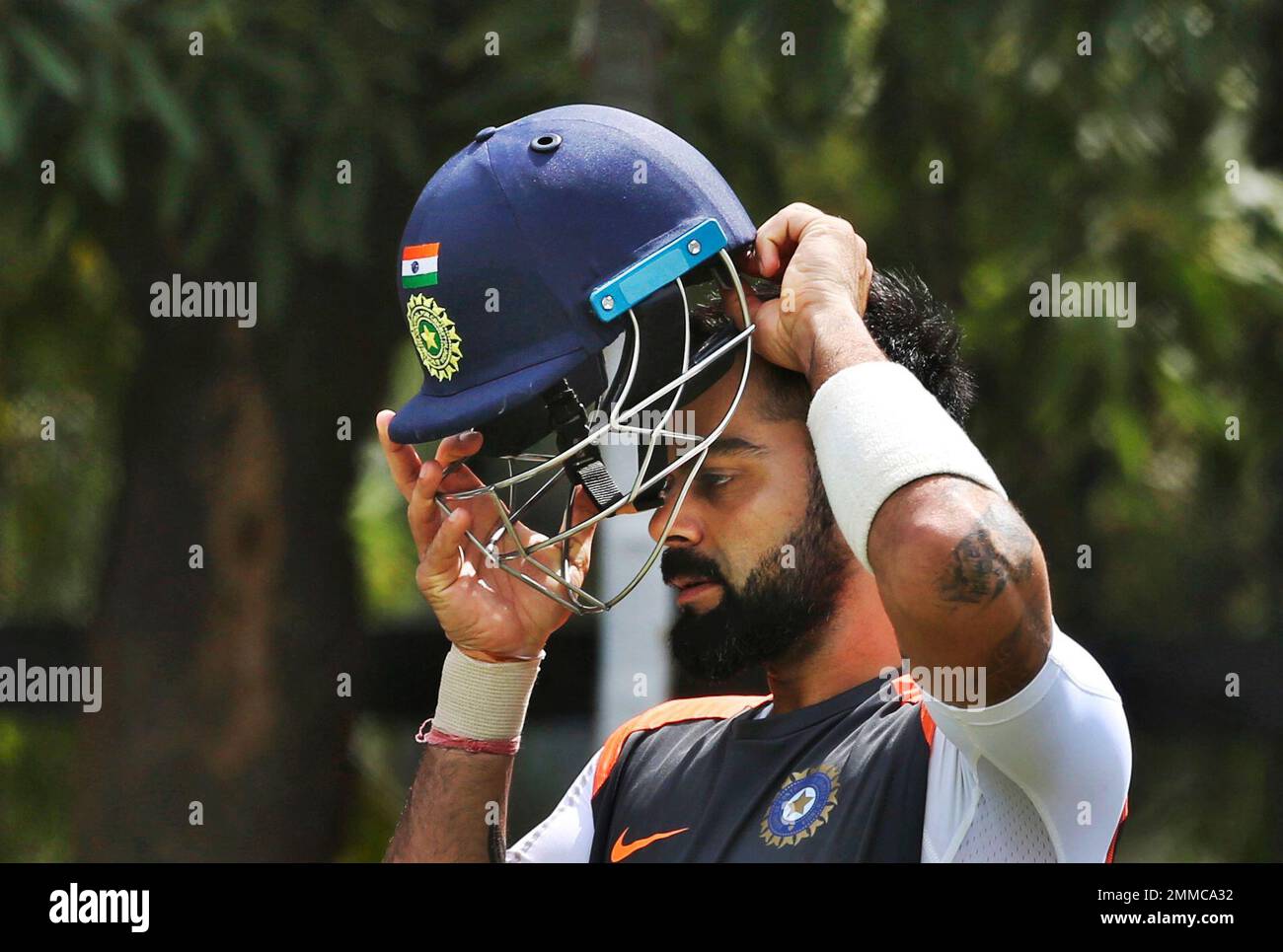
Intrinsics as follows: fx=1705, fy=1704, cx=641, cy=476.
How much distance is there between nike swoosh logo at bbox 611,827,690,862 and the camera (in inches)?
105

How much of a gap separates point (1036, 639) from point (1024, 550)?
117 millimetres

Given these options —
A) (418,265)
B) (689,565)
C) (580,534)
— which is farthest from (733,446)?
(418,265)

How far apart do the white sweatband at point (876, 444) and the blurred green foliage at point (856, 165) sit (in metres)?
3.43

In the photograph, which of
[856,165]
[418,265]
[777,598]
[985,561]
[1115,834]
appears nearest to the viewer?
[985,561]

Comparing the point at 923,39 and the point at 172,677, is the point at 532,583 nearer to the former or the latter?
the point at 923,39

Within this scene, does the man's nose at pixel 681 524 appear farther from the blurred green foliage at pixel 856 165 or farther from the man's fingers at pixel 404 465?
the blurred green foliage at pixel 856 165

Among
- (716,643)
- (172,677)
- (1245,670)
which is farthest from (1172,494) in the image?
(716,643)

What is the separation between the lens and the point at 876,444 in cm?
220

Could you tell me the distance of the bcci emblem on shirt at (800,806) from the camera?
2.45m

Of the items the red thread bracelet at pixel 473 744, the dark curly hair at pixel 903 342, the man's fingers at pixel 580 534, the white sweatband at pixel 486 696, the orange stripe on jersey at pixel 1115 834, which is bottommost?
the orange stripe on jersey at pixel 1115 834

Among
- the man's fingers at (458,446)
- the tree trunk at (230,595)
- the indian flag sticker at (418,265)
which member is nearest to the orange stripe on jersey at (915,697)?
the man's fingers at (458,446)

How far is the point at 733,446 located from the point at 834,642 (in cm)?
35

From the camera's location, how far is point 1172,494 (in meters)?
8.15

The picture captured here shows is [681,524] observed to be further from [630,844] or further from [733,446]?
[630,844]
